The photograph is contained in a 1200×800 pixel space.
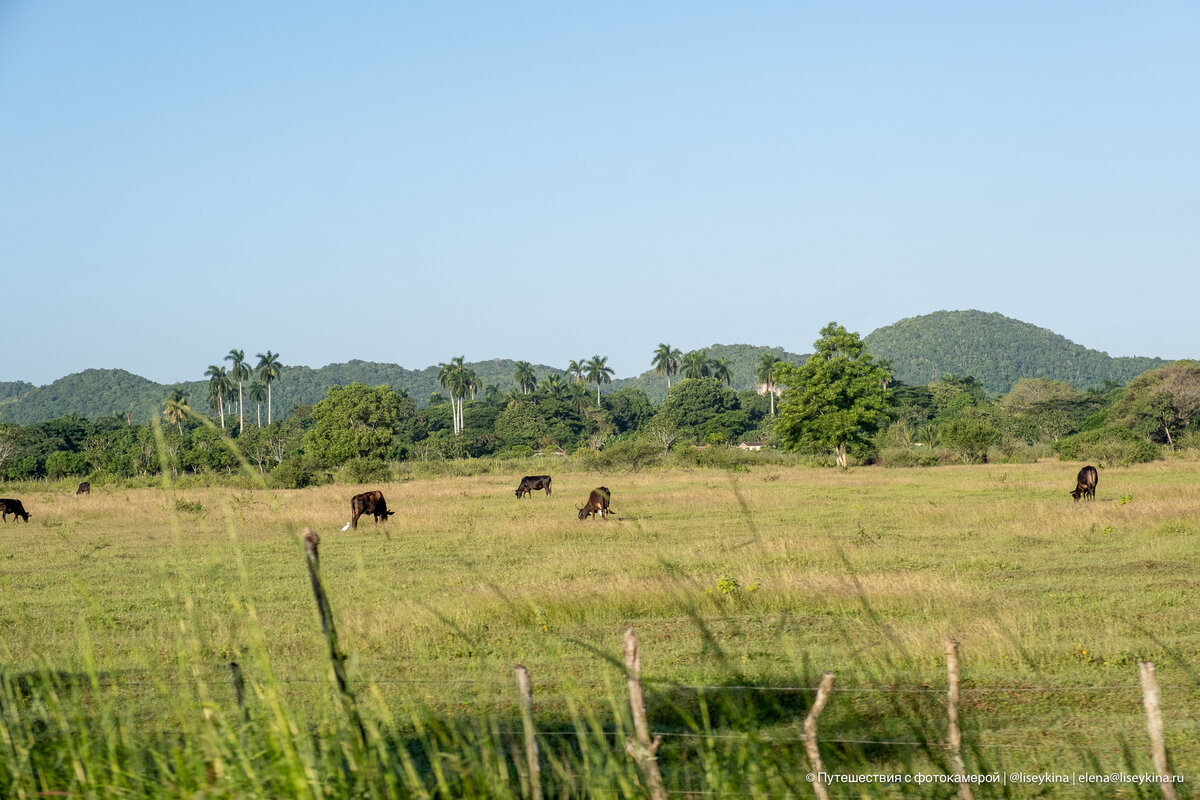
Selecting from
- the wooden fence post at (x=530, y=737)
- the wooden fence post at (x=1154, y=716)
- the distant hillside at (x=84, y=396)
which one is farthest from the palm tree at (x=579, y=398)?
the wooden fence post at (x=530, y=737)

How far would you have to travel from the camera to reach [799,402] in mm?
51188

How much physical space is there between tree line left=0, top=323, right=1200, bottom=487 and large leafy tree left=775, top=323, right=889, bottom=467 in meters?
0.08

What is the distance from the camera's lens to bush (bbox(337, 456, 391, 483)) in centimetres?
4353

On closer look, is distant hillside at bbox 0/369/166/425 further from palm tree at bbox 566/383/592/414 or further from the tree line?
palm tree at bbox 566/383/592/414

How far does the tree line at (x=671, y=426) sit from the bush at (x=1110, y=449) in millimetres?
117

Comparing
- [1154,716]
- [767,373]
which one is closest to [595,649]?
[1154,716]

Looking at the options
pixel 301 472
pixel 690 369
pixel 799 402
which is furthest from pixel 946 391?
pixel 301 472

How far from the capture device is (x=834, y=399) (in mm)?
49562

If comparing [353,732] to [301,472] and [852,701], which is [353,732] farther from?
[301,472]

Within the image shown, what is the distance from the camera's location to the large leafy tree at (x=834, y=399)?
49.3 m

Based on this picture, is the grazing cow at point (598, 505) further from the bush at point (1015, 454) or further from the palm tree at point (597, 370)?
the palm tree at point (597, 370)

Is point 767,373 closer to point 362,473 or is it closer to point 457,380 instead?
point 457,380

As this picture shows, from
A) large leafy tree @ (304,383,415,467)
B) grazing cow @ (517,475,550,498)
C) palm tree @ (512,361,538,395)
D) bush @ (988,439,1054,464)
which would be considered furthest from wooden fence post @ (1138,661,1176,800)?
palm tree @ (512,361,538,395)

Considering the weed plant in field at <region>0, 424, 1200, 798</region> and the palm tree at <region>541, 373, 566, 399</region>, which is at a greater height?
the palm tree at <region>541, 373, 566, 399</region>
